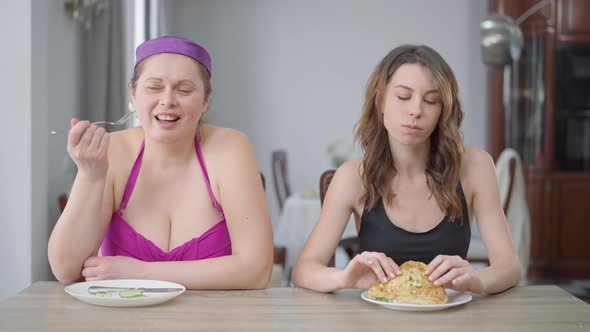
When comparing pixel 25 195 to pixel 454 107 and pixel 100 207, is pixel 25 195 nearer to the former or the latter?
pixel 100 207

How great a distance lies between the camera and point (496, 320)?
1.55 m

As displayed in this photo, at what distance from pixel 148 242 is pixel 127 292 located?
0.35 m

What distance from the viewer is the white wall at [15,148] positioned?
2.66m

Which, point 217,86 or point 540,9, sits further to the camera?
point 217,86

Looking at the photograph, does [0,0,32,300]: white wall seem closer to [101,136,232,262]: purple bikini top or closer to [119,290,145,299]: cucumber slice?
[101,136,232,262]: purple bikini top

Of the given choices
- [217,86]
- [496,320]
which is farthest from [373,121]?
[217,86]

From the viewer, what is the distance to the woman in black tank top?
192 centimetres

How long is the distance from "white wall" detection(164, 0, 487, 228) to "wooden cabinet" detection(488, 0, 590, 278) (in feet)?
2.21

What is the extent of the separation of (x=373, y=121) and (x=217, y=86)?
207 inches

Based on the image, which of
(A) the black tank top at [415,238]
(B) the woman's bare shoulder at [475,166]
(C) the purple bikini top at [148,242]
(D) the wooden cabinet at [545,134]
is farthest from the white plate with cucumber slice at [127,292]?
(D) the wooden cabinet at [545,134]

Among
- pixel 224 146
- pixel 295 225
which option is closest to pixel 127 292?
pixel 224 146

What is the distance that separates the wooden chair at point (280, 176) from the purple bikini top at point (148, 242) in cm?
368

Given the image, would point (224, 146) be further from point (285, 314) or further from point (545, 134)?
point (545, 134)

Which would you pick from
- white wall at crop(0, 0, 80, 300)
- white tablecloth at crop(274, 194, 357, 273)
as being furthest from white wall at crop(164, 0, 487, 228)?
white wall at crop(0, 0, 80, 300)
